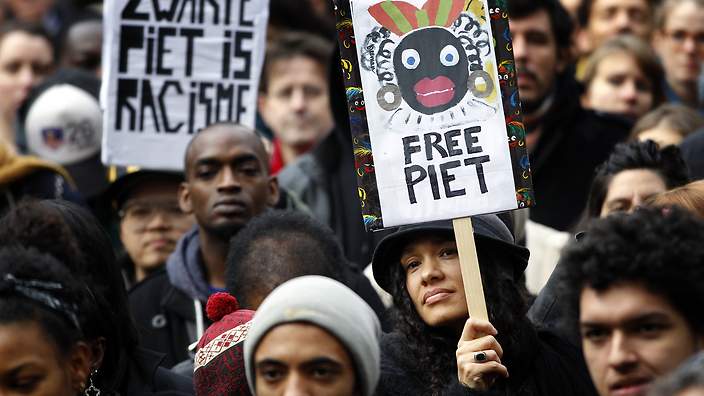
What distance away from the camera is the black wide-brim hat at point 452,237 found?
5.79 metres

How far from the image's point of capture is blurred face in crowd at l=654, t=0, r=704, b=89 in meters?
10.4

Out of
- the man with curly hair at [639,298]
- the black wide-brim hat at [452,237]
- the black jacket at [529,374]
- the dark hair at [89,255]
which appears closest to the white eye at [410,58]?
the black wide-brim hat at [452,237]

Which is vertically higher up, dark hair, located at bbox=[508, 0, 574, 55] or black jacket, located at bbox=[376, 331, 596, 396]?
dark hair, located at bbox=[508, 0, 574, 55]

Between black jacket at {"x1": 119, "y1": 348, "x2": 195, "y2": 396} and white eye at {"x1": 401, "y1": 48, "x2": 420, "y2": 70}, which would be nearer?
black jacket at {"x1": 119, "y1": 348, "x2": 195, "y2": 396}

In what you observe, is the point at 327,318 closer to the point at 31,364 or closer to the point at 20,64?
the point at 31,364

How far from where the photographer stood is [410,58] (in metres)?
5.75

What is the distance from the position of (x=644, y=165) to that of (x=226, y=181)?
1997 millimetres

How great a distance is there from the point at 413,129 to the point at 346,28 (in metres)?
0.43

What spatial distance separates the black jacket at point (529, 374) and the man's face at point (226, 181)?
2085 millimetres

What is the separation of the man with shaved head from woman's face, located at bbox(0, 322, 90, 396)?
7.35 feet

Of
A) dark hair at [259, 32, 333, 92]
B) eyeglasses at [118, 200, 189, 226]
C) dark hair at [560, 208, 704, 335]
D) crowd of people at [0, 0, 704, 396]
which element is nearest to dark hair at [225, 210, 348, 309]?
crowd of people at [0, 0, 704, 396]

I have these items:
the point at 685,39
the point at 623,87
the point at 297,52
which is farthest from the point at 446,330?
the point at 685,39

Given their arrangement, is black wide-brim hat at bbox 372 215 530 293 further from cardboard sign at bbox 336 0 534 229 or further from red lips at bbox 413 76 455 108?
red lips at bbox 413 76 455 108

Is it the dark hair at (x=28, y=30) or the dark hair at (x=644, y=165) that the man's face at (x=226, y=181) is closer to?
the dark hair at (x=644, y=165)
